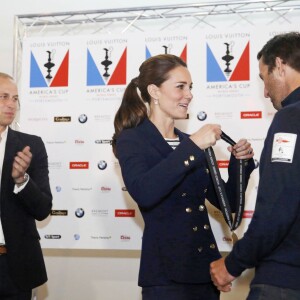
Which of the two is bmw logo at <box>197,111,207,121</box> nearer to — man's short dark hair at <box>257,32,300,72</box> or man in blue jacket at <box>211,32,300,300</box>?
man's short dark hair at <box>257,32,300,72</box>

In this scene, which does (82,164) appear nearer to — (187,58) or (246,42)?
(187,58)

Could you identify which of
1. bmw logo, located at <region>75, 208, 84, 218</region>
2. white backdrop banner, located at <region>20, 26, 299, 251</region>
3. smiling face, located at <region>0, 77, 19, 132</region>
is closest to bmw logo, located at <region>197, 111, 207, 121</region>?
white backdrop banner, located at <region>20, 26, 299, 251</region>

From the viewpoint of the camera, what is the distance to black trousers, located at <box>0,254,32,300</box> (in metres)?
2.63

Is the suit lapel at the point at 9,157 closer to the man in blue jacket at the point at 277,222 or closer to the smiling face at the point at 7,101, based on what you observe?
the smiling face at the point at 7,101

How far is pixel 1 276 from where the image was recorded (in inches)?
104

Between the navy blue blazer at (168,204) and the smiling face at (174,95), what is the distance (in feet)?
0.65

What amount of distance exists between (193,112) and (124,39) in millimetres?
845

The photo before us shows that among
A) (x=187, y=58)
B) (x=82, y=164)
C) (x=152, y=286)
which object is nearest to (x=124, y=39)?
(x=187, y=58)

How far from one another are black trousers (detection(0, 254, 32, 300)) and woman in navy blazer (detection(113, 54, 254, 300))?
0.95 metres

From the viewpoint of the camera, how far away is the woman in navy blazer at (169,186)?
1982 millimetres

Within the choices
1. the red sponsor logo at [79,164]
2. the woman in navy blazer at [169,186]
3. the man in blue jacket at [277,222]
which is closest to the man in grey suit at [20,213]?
the woman in navy blazer at [169,186]

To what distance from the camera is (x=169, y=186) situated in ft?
6.41

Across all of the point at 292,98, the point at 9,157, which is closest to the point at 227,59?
the point at 9,157

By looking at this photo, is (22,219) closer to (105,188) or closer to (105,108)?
(105,188)
